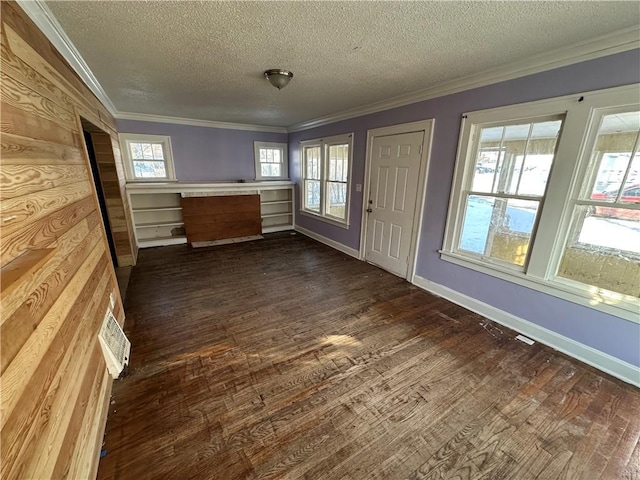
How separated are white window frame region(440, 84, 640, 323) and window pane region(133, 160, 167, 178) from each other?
5257 mm

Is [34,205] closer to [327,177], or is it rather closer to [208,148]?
[327,177]

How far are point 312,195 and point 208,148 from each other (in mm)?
2376

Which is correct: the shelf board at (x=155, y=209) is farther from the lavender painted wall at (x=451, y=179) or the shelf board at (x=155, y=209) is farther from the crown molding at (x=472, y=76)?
the lavender painted wall at (x=451, y=179)

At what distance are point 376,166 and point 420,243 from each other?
4.33ft

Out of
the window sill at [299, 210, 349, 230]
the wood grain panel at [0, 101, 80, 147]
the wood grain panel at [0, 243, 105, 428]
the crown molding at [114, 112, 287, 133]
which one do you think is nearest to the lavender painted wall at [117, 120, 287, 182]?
the crown molding at [114, 112, 287, 133]

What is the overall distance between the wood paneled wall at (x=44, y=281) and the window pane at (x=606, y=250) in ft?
11.0

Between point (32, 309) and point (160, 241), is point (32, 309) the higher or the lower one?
the higher one

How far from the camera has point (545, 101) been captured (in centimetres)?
211

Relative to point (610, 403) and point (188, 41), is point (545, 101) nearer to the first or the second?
point (610, 403)

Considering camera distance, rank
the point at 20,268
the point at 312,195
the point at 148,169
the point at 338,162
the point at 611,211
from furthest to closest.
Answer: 1. the point at 312,195
2. the point at 148,169
3. the point at 338,162
4. the point at 611,211
5. the point at 20,268

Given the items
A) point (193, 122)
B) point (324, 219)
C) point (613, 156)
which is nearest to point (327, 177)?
point (324, 219)

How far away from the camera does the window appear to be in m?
4.55

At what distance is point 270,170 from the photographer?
20.4 ft

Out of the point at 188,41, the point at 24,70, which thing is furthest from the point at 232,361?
the point at 188,41
